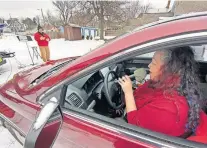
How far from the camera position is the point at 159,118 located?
1.27 metres

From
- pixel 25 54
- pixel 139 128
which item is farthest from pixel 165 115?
pixel 25 54

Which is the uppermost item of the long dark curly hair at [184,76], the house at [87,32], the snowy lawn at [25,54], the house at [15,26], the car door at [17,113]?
the long dark curly hair at [184,76]

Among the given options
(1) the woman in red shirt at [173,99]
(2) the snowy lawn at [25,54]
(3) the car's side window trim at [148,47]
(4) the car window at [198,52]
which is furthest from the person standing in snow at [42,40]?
(1) the woman in red shirt at [173,99]

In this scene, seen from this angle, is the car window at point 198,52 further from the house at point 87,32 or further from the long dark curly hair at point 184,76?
the house at point 87,32

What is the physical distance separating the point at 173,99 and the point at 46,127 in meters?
0.80

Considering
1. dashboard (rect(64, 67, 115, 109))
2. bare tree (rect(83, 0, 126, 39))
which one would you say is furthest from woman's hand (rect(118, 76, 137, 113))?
bare tree (rect(83, 0, 126, 39))

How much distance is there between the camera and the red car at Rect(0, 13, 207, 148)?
3.49ft

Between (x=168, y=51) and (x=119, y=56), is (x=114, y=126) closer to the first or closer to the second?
(x=119, y=56)

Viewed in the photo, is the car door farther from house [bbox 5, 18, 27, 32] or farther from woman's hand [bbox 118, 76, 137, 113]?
house [bbox 5, 18, 27, 32]

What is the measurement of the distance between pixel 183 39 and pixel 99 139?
2.36 feet

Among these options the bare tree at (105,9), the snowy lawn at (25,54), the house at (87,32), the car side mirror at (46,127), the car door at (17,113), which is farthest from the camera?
the house at (87,32)

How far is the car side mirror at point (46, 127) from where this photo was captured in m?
1.19

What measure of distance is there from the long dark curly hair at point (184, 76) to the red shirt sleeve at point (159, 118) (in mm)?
107

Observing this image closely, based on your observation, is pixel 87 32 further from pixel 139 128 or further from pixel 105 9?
pixel 139 128
